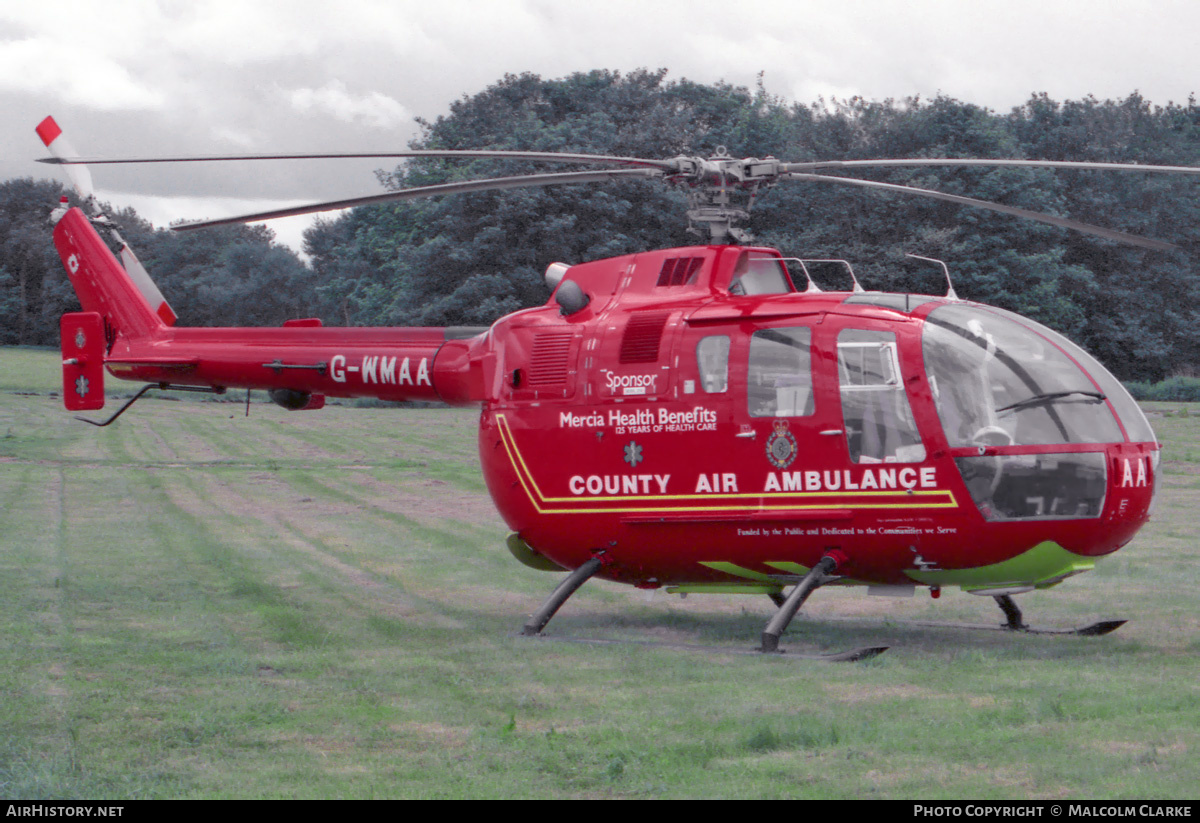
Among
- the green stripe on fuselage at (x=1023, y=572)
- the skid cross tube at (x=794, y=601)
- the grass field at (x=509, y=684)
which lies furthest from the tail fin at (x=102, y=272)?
the green stripe on fuselage at (x=1023, y=572)

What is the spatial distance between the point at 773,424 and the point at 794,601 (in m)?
1.31

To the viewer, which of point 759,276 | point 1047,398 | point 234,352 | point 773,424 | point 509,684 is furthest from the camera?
point 234,352

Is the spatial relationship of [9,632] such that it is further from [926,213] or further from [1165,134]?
[1165,134]

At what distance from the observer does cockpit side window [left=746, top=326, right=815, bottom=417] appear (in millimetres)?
9227

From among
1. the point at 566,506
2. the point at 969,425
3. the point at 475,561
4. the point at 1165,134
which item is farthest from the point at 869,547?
the point at 1165,134

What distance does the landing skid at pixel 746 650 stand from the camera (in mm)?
8734

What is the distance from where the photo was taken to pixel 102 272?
14.6 meters

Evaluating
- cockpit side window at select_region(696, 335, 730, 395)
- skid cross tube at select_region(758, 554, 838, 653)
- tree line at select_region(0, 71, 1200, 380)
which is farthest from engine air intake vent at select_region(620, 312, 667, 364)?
tree line at select_region(0, 71, 1200, 380)

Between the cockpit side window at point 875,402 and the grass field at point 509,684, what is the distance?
147 cm

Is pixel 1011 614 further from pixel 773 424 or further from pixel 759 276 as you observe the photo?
pixel 759 276

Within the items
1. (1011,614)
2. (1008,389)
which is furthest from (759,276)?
(1011,614)

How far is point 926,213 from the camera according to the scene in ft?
157

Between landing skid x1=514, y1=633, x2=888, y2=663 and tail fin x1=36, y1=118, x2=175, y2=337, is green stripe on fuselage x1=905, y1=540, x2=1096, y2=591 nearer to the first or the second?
landing skid x1=514, y1=633, x2=888, y2=663

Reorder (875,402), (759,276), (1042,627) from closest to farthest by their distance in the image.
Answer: (875,402) → (1042,627) → (759,276)
